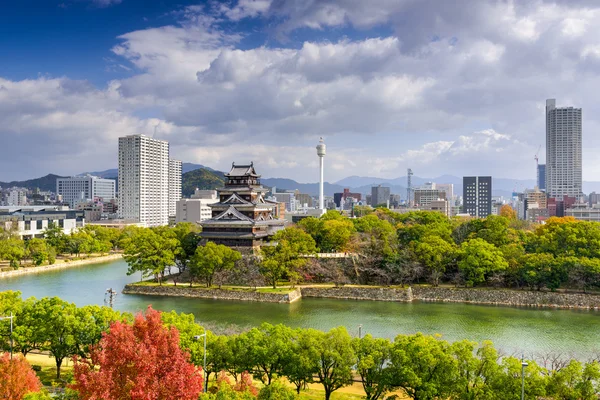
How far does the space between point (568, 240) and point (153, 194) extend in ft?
298

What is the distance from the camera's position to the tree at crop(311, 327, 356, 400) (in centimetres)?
1728

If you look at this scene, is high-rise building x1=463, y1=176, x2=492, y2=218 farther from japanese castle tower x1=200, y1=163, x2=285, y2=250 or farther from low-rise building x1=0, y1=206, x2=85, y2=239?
japanese castle tower x1=200, y1=163, x2=285, y2=250

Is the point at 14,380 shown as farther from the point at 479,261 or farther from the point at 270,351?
the point at 479,261

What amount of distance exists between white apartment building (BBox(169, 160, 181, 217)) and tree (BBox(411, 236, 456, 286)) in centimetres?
10288

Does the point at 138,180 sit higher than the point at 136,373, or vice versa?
the point at 138,180

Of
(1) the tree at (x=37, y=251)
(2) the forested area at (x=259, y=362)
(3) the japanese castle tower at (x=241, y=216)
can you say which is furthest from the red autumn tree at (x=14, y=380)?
(1) the tree at (x=37, y=251)

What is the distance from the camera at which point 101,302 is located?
3519 cm

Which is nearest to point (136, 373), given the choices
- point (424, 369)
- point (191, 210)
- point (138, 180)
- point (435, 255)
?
point (424, 369)

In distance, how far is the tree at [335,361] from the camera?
17.3m

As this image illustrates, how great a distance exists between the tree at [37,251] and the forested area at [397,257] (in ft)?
45.2

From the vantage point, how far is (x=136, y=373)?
12406mm

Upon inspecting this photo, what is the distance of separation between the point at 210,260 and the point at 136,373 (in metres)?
26.0

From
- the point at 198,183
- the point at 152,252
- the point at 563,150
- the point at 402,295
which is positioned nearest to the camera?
the point at 402,295

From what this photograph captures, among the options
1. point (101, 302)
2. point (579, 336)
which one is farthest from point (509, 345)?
point (101, 302)
